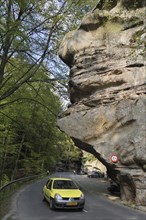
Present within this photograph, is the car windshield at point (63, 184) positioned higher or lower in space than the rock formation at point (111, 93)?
lower

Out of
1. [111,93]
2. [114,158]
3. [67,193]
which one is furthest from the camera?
[111,93]

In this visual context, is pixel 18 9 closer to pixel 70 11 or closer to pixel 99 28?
pixel 70 11

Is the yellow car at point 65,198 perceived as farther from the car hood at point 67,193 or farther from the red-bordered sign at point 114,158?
the red-bordered sign at point 114,158

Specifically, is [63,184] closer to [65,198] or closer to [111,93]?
[65,198]

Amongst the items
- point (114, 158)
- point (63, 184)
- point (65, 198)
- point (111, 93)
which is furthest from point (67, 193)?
point (111, 93)

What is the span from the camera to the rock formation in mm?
21391

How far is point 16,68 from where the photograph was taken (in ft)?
58.5

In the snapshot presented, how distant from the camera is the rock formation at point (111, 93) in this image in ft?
70.2

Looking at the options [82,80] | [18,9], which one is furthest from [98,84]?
[18,9]

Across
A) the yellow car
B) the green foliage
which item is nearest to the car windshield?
the yellow car

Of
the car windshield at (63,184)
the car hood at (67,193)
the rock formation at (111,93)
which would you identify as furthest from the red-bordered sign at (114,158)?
the car hood at (67,193)

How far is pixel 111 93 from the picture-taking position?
24.6 metres

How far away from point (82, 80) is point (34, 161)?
2132 cm

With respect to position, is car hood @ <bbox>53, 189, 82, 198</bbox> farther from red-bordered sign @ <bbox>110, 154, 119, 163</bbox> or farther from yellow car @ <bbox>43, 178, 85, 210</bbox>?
red-bordered sign @ <bbox>110, 154, 119, 163</bbox>
